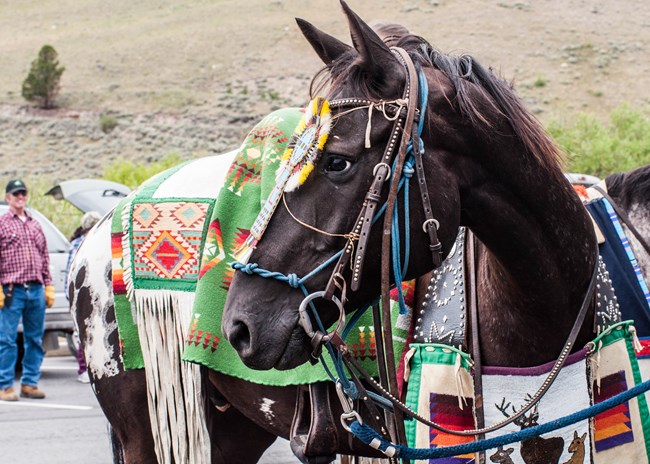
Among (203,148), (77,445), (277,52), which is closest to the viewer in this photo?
(77,445)

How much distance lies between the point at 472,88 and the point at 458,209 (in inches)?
16.0

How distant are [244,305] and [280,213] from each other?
30 cm

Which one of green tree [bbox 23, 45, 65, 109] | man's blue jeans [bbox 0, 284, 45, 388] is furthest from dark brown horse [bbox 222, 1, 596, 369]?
green tree [bbox 23, 45, 65, 109]

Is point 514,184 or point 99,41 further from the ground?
point 514,184

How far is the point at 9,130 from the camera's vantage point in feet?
197

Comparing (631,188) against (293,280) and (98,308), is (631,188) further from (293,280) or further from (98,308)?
(98,308)

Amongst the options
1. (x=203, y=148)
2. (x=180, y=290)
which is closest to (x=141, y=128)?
(x=203, y=148)

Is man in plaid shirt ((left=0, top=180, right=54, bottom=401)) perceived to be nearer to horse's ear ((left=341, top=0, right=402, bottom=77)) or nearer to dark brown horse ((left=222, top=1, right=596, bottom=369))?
dark brown horse ((left=222, top=1, right=596, bottom=369))

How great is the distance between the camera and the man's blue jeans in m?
10.0

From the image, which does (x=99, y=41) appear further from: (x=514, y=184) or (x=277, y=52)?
(x=514, y=184)

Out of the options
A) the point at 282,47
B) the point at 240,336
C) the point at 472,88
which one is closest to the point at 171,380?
the point at 240,336

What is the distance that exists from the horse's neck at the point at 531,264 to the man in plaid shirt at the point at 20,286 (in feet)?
26.1

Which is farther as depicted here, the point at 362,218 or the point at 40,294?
the point at 40,294

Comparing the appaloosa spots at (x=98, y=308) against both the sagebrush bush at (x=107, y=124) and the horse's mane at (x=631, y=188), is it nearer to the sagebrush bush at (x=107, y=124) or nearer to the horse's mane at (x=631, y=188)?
the horse's mane at (x=631, y=188)
